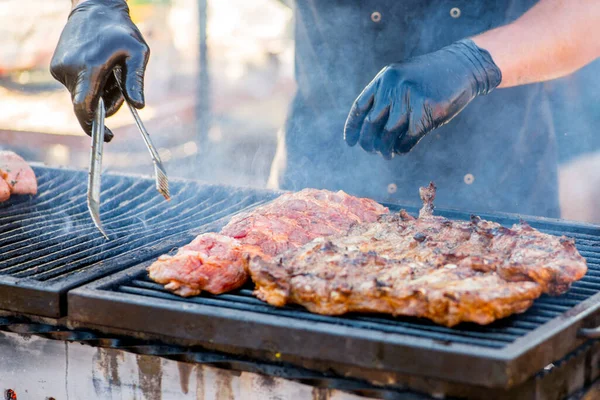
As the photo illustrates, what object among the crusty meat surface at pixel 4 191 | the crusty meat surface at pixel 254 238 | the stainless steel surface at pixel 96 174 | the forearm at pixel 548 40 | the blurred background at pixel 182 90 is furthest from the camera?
the blurred background at pixel 182 90

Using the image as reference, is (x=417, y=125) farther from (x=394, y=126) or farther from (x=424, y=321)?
(x=424, y=321)

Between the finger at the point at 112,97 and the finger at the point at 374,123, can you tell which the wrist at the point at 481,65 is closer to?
the finger at the point at 374,123

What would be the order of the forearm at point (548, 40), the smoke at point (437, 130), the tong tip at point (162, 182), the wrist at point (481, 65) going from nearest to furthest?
the tong tip at point (162, 182) → the wrist at point (481, 65) → the forearm at point (548, 40) → the smoke at point (437, 130)

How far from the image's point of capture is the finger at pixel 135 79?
297 cm

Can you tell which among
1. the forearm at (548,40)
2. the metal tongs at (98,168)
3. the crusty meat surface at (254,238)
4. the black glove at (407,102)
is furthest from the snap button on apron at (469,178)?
the metal tongs at (98,168)

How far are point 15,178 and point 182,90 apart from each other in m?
6.01

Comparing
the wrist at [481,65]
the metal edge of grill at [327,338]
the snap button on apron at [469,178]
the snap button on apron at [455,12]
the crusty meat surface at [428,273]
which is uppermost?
the snap button on apron at [455,12]

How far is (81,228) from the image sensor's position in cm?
336

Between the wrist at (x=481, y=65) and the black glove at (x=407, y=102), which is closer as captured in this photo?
the black glove at (x=407, y=102)

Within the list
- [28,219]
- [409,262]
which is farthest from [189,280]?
[28,219]

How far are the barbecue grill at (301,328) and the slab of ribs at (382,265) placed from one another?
0.06 m

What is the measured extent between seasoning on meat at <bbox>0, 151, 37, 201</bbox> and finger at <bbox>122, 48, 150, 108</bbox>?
125 centimetres

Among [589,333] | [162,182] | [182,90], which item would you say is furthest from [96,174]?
[182,90]

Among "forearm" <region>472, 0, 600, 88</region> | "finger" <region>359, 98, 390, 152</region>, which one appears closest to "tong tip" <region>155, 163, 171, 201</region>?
"finger" <region>359, 98, 390, 152</region>
